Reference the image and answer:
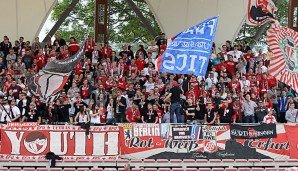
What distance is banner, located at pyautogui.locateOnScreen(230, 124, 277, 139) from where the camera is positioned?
2300cm

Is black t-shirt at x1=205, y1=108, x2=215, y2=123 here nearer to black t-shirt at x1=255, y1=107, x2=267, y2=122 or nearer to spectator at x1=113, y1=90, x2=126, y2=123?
black t-shirt at x1=255, y1=107, x2=267, y2=122

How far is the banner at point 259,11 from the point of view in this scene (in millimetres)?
24416

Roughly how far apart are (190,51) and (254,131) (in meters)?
5.32

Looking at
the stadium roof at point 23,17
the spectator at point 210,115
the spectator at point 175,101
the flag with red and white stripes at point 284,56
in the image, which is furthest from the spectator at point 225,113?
the stadium roof at point 23,17

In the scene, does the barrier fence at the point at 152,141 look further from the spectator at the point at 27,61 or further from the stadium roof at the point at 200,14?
the stadium roof at the point at 200,14

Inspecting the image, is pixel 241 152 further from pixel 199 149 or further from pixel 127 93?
pixel 127 93

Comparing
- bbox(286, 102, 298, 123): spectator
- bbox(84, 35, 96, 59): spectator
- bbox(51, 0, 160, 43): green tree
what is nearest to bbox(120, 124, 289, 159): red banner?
bbox(286, 102, 298, 123): spectator

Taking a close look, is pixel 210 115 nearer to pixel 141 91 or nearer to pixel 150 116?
pixel 150 116

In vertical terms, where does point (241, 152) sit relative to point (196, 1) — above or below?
below

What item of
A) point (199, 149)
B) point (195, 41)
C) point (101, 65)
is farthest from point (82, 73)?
point (195, 41)

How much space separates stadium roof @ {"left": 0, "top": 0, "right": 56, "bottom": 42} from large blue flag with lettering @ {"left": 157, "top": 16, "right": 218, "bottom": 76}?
17.1 meters

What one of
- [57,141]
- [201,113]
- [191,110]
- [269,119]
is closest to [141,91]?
[191,110]

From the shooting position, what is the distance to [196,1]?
36781mm

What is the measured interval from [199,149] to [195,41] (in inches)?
193
